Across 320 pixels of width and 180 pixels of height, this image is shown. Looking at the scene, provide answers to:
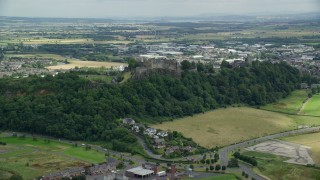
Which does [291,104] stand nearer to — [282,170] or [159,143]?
[159,143]

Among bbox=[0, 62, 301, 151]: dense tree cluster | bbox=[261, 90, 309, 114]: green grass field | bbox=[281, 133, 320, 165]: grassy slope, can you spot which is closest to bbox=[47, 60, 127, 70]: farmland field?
bbox=[0, 62, 301, 151]: dense tree cluster

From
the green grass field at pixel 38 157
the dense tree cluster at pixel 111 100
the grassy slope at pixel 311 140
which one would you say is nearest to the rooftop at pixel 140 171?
the green grass field at pixel 38 157

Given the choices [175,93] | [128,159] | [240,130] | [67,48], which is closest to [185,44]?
[67,48]

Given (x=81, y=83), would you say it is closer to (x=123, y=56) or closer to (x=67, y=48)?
(x=123, y=56)

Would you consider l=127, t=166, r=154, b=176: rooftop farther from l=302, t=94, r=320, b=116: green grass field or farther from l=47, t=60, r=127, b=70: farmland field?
l=47, t=60, r=127, b=70: farmland field

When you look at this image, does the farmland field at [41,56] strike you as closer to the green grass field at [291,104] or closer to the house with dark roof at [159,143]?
the green grass field at [291,104]

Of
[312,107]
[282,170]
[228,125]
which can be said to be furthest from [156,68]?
[282,170]
